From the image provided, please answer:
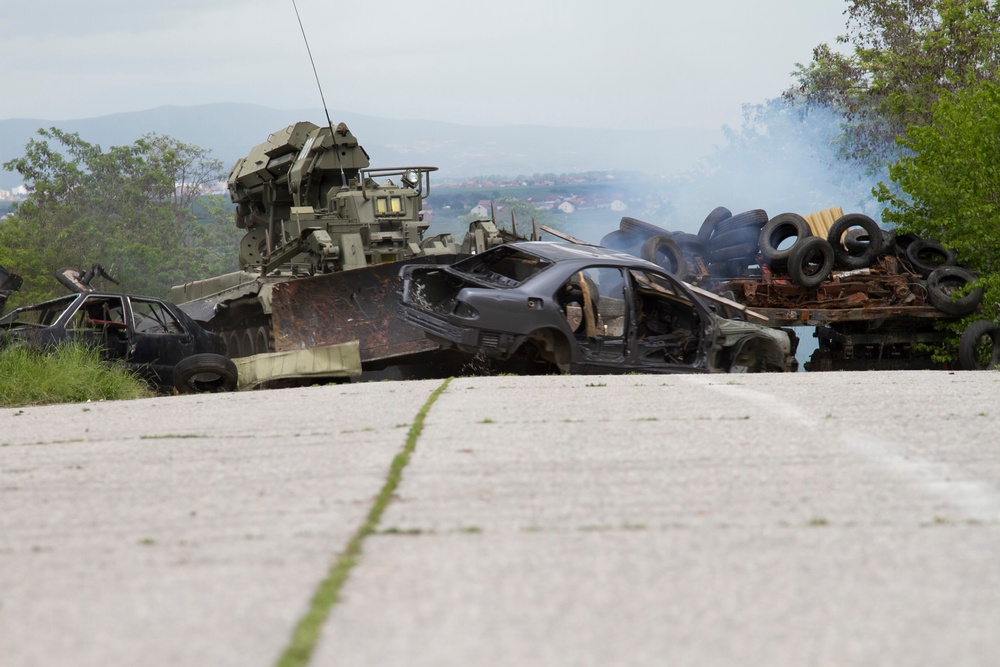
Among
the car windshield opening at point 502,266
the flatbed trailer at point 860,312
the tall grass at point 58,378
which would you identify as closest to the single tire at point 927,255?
the flatbed trailer at point 860,312

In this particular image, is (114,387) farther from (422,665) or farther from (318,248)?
(422,665)

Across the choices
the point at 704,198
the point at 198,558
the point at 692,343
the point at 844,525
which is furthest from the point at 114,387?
the point at 704,198

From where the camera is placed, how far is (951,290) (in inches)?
750

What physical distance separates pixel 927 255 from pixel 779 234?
2.79 m

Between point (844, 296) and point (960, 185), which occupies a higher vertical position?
point (960, 185)

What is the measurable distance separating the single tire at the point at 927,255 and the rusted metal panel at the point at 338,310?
886 centimetres

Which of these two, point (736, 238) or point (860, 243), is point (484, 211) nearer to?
point (736, 238)

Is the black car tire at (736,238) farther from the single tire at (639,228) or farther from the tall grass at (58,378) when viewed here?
the tall grass at (58,378)

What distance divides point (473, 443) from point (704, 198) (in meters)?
61.9

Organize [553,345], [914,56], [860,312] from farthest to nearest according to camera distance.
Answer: [914,56] → [860,312] → [553,345]

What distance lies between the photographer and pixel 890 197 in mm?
21719

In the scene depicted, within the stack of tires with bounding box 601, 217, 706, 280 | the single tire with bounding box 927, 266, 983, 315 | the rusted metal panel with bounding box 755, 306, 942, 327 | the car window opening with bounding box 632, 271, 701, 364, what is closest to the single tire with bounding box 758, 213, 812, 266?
the rusted metal panel with bounding box 755, 306, 942, 327

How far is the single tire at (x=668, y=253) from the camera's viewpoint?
61.6 ft

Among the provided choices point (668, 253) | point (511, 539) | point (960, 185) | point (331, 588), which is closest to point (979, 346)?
point (960, 185)
